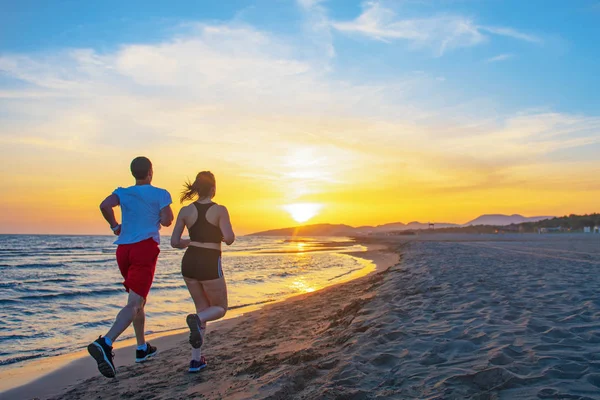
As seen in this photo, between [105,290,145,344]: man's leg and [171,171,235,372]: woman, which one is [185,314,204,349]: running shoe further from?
[105,290,145,344]: man's leg

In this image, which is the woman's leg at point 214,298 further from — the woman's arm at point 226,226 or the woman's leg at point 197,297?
the woman's arm at point 226,226

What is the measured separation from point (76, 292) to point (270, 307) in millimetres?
6848

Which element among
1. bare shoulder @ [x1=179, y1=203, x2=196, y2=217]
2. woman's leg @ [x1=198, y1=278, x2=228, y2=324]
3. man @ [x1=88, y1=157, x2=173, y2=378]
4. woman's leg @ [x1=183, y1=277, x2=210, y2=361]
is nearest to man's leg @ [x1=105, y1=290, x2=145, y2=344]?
man @ [x1=88, y1=157, x2=173, y2=378]

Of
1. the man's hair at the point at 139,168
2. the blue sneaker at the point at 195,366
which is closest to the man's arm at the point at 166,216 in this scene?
the man's hair at the point at 139,168

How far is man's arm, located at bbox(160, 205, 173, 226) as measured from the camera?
4.62 meters

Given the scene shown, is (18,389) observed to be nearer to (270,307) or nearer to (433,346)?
(433,346)

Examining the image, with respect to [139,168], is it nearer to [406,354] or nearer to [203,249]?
[203,249]

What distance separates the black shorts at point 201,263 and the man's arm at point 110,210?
2.64ft

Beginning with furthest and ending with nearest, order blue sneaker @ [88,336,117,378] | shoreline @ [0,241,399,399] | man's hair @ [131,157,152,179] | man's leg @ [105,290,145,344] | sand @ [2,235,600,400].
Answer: shoreline @ [0,241,399,399] < man's hair @ [131,157,152,179] < man's leg @ [105,290,145,344] < blue sneaker @ [88,336,117,378] < sand @ [2,235,600,400]

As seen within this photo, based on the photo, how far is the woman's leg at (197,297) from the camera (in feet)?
15.1

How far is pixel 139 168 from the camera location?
4719 millimetres

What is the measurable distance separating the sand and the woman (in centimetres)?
60

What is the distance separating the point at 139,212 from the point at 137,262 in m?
0.53

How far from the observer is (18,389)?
4.96 metres
